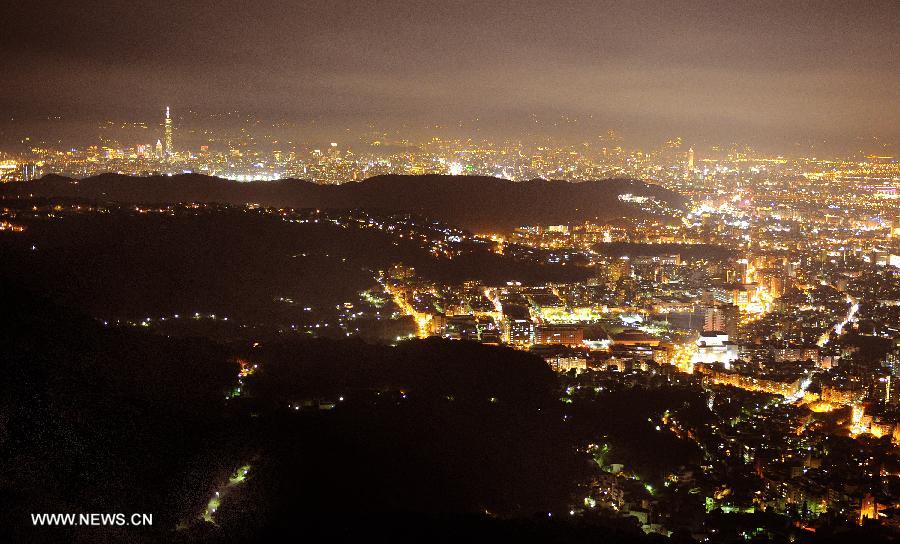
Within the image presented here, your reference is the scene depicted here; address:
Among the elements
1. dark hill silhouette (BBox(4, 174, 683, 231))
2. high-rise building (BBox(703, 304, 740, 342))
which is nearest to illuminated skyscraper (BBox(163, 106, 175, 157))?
dark hill silhouette (BBox(4, 174, 683, 231))

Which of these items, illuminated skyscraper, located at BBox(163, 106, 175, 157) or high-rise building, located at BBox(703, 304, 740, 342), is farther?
illuminated skyscraper, located at BBox(163, 106, 175, 157)

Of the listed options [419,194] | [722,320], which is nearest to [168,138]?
[419,194]

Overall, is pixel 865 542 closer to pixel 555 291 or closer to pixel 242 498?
pixel 242 498

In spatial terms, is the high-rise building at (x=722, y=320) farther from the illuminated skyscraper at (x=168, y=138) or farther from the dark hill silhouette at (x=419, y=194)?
the illuminated skyscraper at (x=168, y=138)

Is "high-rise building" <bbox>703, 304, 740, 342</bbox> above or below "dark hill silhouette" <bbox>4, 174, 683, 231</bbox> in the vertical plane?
below

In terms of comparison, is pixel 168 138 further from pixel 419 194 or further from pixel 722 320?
pixel 722 320

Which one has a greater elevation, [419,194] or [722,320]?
[419,194]

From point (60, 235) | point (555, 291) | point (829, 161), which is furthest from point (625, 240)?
point (829, 161)

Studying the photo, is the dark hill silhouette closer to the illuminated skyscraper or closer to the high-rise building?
the illuminated skyscraper

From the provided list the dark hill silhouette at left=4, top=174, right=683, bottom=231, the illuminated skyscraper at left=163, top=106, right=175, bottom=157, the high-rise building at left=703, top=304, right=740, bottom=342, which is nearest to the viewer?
the high-rise building at left=703, top=304, right=740, bottom=342
